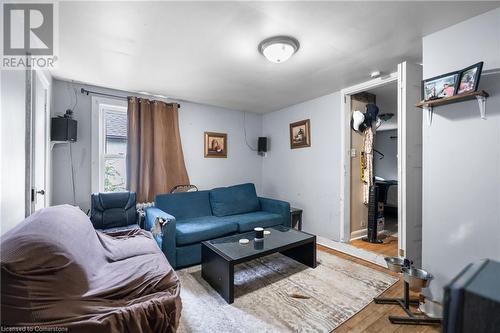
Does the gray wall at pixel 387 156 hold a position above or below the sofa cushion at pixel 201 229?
above

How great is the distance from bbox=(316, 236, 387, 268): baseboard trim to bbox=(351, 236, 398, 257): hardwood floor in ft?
0.35

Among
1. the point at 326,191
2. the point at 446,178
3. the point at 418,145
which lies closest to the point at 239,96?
the point at 326,191

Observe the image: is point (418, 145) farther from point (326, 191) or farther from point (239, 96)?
point (239, 96)

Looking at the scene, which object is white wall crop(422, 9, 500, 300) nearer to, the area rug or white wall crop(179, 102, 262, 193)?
the area rug

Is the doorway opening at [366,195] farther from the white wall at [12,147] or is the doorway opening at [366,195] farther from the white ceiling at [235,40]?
the white wall at [12,147]

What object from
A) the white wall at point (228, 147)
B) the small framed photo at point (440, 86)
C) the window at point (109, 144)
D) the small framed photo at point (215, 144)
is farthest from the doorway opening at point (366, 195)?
the window at point (109, 144)

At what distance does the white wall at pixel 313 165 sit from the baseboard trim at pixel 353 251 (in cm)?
10


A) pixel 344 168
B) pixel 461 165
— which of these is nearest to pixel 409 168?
pixel 461 165

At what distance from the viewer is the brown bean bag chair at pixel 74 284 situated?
96cm

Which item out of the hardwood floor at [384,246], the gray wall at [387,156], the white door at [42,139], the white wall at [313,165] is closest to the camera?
the white door at [42,139]

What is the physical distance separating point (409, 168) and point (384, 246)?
1.31 metres

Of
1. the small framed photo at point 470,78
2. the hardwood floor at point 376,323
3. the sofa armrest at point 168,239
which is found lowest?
the hardwood floor at point 376,323

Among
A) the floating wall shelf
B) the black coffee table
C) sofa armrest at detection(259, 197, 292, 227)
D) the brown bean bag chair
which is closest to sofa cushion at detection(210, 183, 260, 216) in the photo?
sofa armrest at detection(259, 197, 292, 227)

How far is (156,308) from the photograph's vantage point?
1190 mm
